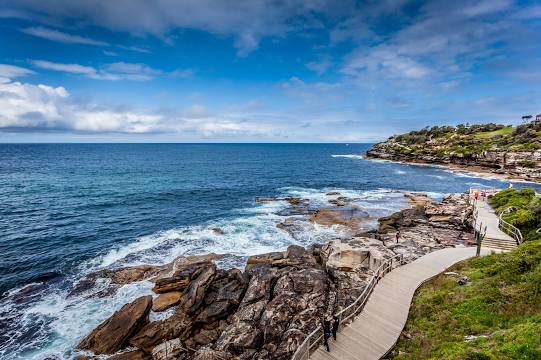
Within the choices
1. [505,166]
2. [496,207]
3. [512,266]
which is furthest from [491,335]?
[505,166]

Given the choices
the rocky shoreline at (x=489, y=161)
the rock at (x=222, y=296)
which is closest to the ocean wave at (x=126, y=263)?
the rock at (x=222, y=296)

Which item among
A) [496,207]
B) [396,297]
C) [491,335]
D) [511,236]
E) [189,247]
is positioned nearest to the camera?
[491,335]

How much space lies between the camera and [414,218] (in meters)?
41.5

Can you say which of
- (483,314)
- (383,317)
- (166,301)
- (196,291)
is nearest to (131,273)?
(166,301)

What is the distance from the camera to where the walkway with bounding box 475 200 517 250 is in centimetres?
2662

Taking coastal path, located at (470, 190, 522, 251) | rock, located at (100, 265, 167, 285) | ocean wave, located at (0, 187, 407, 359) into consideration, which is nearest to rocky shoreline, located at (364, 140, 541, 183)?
ocean wave, located at (0, 187, 407, 359)

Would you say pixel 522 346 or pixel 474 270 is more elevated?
pixel 522 346

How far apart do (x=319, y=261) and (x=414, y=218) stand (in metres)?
22.0

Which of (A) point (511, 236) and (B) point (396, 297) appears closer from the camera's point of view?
(B) point (396, 297)

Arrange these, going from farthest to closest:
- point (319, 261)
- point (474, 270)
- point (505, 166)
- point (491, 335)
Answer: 1. point (505, 166)
2. point (319, 261)
3. point (474, 270)
4. point (491, 335)

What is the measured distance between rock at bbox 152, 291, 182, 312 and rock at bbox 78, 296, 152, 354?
5.11 feet

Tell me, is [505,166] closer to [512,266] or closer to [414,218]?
[414,218]

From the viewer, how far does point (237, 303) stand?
21359 mm

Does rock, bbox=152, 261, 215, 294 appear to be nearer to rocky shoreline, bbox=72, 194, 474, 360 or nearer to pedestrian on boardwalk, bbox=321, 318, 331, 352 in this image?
rocky shoreline, bbox=72, 194, 474, 360
